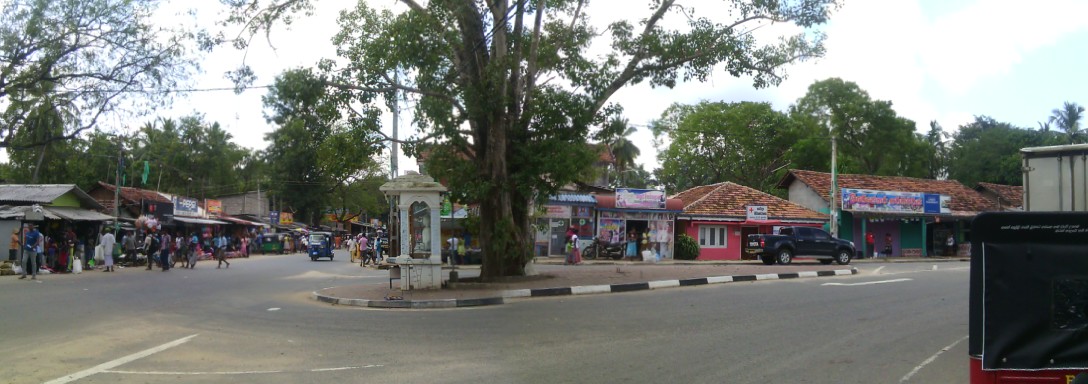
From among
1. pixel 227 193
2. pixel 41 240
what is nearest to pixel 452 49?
pixel 41 240

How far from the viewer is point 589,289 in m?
18.8

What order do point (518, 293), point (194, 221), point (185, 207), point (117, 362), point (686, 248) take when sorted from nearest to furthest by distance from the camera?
1. point (117, 362)
2. point (518, 293)
3. point (686, 248)
4. point (194, 221)
5. point (185, 207)

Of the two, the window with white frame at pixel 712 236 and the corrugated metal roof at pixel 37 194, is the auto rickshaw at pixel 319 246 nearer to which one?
the corrugated metal roof at pixel 37 194

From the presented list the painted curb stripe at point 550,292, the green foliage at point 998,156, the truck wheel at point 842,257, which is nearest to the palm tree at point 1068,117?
the green foliage at point 998,156

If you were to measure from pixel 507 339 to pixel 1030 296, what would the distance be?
7.10 metres

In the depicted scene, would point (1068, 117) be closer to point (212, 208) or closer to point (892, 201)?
point (892, 201)

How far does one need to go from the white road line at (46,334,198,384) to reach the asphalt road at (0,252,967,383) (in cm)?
2

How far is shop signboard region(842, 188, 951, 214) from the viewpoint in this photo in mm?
40594

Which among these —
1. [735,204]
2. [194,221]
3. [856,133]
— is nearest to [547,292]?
[735,204]

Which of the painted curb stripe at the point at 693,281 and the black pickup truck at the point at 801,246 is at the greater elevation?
the black pickup truck at the point at 801,246

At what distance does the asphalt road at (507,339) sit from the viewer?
27.5ft

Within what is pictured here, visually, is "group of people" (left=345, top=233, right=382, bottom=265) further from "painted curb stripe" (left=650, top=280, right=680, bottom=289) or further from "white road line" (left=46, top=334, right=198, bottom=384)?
"white road line" (left=46, top=334, right=198, bottom=384)

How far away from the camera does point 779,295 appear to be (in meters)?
16.4

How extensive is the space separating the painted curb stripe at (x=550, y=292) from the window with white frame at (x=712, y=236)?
2104 centimetres
